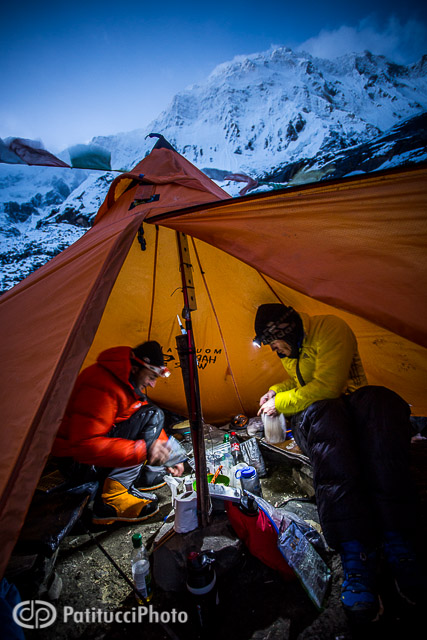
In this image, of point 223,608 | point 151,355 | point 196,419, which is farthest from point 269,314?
point 223,608

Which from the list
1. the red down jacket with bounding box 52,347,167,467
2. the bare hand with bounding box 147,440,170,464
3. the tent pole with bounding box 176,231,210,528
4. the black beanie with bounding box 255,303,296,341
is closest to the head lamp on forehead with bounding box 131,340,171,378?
the red down jacket with bounding box 52,347,167,467

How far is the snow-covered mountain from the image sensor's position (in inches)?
1192

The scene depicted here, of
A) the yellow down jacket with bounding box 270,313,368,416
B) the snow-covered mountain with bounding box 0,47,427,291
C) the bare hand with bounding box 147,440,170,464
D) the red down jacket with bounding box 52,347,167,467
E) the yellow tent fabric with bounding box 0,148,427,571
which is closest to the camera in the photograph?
the yellow tent fabric with bounding box 0,148,427,571

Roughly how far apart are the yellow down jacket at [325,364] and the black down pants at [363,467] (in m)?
0.20

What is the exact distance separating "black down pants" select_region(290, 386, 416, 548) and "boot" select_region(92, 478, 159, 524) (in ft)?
4.76

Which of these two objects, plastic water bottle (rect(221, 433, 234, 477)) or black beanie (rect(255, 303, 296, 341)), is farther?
plastic water bottle (rect(221, 433, 234, 477))

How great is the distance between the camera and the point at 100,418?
2018 mm

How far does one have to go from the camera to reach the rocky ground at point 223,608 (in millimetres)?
1174

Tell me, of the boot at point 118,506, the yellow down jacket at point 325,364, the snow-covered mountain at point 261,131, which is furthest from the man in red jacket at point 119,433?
the snow-covered mountain at point 261,131

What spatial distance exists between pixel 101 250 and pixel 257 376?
8.19ft

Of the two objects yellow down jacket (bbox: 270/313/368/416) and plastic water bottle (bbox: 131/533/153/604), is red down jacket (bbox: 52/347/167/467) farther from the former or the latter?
yellow down jacket (bbox: 270/313/368/416)

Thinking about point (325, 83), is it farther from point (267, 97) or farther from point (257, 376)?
point (257, 376)

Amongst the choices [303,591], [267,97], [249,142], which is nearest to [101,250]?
[303,591]

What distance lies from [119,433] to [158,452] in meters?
0.38
